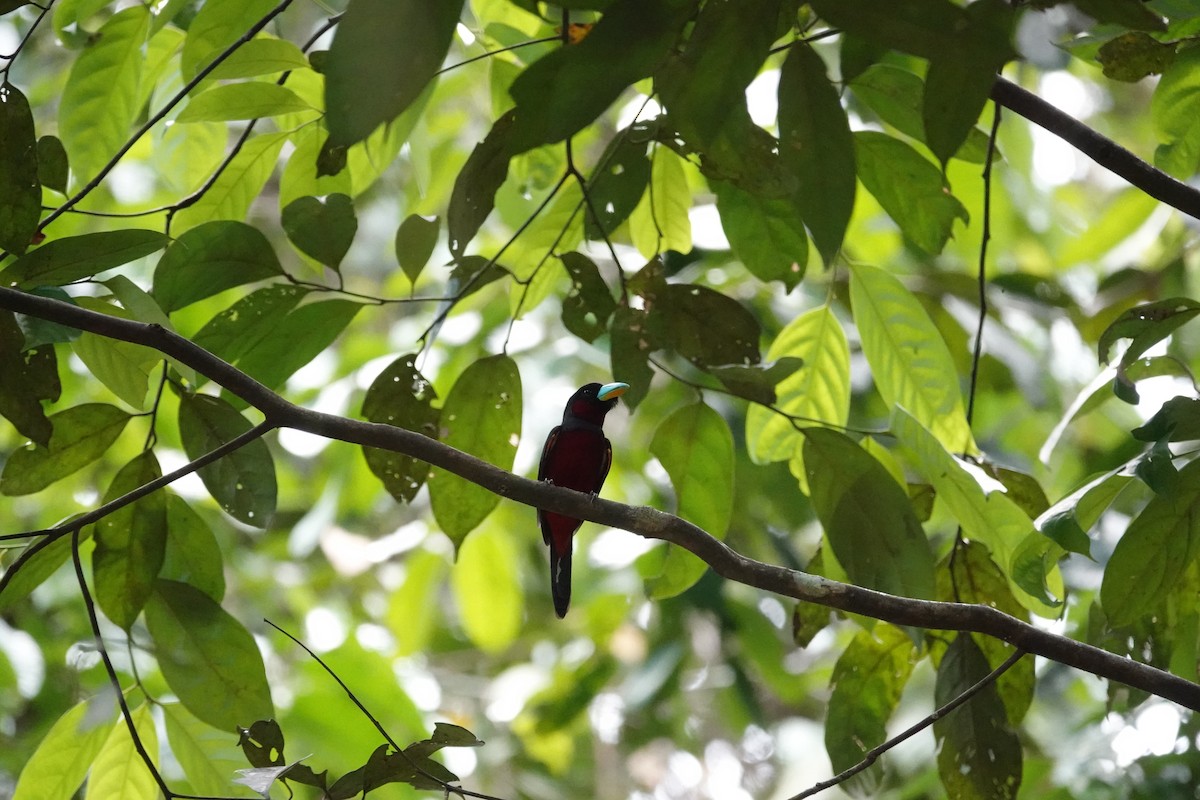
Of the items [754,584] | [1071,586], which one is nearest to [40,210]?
[754,584]

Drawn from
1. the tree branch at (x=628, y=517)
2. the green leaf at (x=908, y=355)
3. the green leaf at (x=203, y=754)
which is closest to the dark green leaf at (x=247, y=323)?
the tree branch at (x=628, y=517)

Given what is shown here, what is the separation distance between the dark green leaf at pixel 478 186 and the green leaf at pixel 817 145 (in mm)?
570

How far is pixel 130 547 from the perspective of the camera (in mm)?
1872

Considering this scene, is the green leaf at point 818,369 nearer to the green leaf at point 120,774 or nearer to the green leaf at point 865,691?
the green leaf at point 865,691

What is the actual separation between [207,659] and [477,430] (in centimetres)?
61

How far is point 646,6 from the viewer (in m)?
1.11

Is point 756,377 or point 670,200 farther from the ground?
point 670,200

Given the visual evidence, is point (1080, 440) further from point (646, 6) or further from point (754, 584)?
point (646, 6)

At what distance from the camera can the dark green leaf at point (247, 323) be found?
1971 mm

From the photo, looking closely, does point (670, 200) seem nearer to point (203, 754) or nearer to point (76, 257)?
point (76, 257)

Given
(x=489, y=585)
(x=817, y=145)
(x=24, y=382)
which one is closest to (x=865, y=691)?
(x=817, y=145)

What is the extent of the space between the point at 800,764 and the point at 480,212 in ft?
11.0

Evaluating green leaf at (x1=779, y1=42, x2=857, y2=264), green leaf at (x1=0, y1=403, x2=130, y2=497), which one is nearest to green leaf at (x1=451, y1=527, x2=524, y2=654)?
green leaf at (x1=0, y1=403, x2=130, y2=497)

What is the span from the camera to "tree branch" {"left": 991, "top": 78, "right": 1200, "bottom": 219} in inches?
63.2
